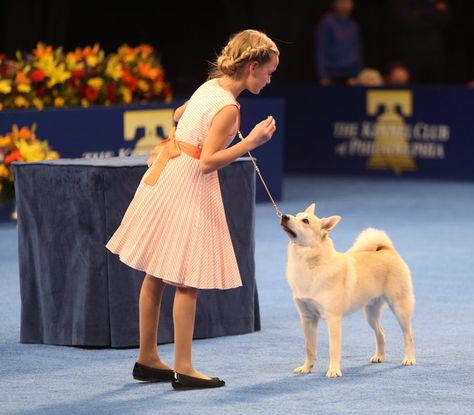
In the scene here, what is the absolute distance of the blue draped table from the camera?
259 inches

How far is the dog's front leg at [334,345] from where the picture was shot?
5.89 meters

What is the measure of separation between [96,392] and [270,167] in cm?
752

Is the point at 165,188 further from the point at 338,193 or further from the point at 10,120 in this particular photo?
the point at 338,193

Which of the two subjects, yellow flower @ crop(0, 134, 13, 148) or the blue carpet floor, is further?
yellow flower @ crop(0, 134, 13, 148)

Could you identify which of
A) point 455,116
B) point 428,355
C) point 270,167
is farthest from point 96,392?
point 455,116

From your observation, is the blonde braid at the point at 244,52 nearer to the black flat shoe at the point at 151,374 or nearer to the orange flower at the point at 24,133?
the black flat shoe at the point at 151,374

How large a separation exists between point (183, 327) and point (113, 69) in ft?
22.5

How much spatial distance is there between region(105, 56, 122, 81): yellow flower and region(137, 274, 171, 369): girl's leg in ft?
21.7

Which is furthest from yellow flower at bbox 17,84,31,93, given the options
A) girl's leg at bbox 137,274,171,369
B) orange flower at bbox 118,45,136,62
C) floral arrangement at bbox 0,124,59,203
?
girl's leg at bbox 137,274,171,369

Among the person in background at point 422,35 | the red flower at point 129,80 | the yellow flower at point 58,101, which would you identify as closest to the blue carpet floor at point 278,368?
the yellow flower at point 58,101

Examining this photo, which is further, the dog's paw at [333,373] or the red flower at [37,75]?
the red flower at [37,75]

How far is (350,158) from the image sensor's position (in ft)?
50.2

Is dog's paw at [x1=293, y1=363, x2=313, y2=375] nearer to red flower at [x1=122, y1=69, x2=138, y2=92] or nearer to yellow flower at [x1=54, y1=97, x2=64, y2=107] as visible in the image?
yellow flower at [x1=54, y1=97, x2=64, y2=107]


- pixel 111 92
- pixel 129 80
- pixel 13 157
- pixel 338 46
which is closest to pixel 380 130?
pixel 338 46
